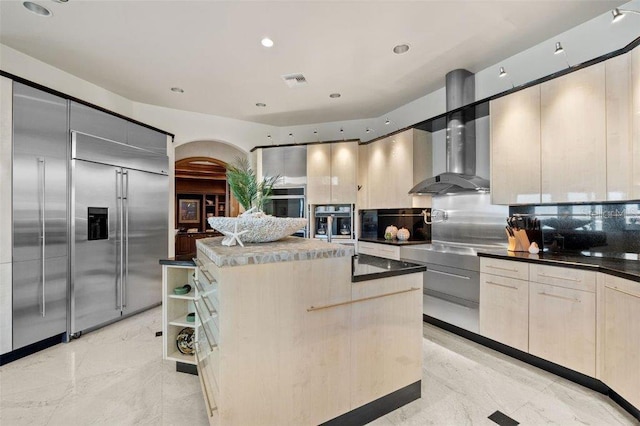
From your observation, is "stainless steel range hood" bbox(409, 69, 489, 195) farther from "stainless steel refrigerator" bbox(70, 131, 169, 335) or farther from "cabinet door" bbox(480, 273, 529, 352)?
"stainless steel refrigerator" bbox(70, 131, 169, 335)

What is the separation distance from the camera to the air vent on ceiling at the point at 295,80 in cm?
356

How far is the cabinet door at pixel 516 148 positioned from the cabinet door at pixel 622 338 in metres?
0.99

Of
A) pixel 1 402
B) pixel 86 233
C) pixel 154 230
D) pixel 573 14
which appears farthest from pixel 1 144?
pixel 573 14

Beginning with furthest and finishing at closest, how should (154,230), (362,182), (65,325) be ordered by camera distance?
(362,182) → (154,230) → (65,325)

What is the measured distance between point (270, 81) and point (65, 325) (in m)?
3.48

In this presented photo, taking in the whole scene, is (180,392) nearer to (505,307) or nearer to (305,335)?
(305,335)

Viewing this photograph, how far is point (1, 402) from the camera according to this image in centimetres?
202

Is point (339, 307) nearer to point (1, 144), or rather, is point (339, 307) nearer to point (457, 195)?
point (457, 195)

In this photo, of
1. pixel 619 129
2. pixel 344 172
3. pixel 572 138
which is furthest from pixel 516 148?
pixel 344 172

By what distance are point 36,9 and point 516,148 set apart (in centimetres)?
434

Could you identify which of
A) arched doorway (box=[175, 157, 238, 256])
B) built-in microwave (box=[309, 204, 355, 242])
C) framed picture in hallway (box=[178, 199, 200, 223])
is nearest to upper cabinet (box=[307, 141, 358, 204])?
Answer: built-in microwave (box=[309, 204, 355, 242])

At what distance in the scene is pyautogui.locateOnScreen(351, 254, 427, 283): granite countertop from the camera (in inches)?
66.3

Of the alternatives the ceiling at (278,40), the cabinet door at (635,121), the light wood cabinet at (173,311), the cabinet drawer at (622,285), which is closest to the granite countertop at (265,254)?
the light wood cabinet at (173,311)

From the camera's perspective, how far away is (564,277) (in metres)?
2.25
